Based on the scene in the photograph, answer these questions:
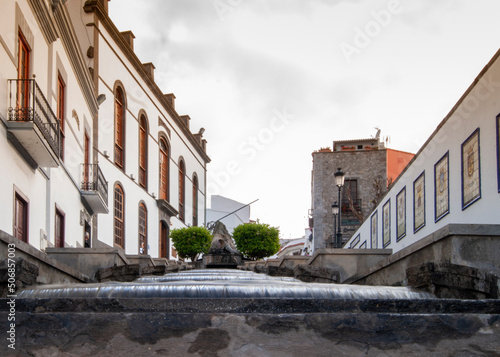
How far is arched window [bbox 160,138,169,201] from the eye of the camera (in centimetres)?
3484

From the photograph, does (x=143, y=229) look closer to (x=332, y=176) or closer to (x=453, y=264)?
(x=332, y=176)

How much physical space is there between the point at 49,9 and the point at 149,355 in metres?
11.9

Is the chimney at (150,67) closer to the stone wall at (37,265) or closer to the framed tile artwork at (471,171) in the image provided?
the framed tile artwork at (471,171)

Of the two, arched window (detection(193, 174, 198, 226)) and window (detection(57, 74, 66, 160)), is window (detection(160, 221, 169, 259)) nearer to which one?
arched window (detection(193, 174, 198, 226))

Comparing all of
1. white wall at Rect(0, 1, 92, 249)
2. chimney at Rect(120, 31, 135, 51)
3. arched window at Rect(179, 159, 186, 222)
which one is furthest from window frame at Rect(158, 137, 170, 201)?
white wall at Rect(0, 1, 92, 249)

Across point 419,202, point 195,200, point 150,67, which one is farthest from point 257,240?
point 419,202

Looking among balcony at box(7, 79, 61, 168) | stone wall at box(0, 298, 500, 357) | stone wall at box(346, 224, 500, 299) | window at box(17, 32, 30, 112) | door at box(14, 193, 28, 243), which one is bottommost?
stone wall at box(0, 298, 500, 357)

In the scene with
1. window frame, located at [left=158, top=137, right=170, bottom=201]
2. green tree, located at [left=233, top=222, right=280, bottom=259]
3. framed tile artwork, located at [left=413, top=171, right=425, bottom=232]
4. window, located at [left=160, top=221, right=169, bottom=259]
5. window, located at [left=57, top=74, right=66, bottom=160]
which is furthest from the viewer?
window frame, located at [left=158, top=137, right=170, bottom=201]

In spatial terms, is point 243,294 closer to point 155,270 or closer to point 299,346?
point 299,346

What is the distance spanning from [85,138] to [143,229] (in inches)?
420

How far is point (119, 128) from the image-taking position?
2734cm

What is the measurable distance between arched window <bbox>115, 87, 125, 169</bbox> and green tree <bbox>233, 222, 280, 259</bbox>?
7.16 meters

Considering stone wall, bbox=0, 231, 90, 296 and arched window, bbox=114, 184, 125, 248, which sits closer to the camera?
stone wall, bbox=0, 231, 90, 296

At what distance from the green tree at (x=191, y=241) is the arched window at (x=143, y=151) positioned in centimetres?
308
